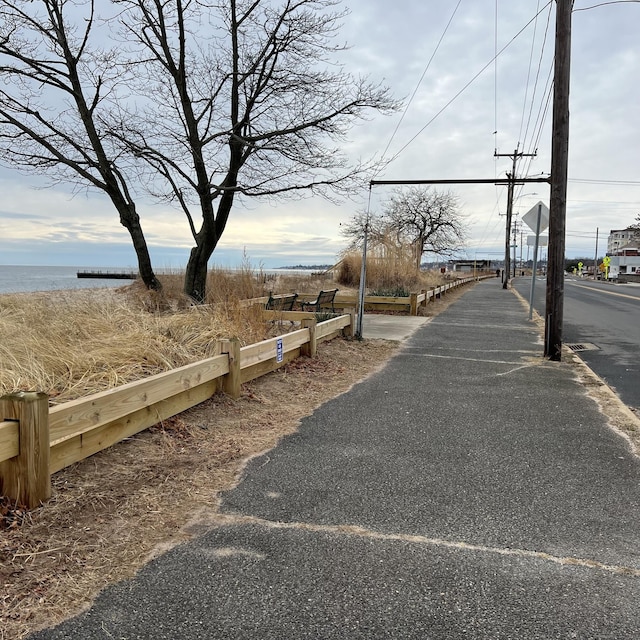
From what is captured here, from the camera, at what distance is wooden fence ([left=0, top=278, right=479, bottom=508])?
295 centimetres

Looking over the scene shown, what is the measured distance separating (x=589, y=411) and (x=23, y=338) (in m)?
5.97

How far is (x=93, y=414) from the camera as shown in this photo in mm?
3576

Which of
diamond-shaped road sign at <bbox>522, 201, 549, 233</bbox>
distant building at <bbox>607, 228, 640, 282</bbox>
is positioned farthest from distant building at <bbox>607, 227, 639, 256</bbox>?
diamond-shaped road sign at <bbox>522, 201, 549, 233</bbox>

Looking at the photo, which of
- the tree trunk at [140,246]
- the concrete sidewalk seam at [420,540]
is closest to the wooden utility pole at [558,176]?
the concrete sidewalk seam at [420,540]

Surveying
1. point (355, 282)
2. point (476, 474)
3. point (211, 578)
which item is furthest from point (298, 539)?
point (355, 282)

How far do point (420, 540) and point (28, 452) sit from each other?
2257mm

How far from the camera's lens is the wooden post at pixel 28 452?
293cm

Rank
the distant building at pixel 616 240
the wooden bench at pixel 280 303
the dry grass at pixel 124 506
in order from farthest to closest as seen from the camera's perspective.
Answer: the distant building at pixel 616 240
the wooden bench at pixel 280 303
the dry grass at pixel 124 506

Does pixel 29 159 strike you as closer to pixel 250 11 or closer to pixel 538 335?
pixel 250 11

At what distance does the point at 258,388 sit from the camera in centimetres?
622

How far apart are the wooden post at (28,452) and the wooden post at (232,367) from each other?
2510 millimetres

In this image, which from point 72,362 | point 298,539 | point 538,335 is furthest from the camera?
point 538,335

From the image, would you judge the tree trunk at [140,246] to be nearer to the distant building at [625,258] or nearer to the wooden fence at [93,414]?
the wooden fence at [93,414]

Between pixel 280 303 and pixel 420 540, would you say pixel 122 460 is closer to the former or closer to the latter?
pixel 420 540
